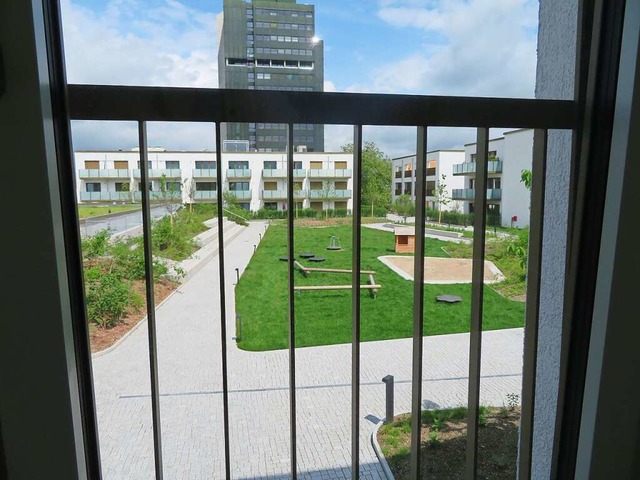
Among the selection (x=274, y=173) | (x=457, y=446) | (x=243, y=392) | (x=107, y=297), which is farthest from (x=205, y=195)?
(x=243, y=392)

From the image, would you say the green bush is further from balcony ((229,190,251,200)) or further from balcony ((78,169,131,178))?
balcony ((229,190,251,200))

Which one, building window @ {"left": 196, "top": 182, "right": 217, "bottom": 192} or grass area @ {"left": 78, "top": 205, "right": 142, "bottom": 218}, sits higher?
building window @ {"left": 196, "top": 182, "right": 217, "bottom": 192}

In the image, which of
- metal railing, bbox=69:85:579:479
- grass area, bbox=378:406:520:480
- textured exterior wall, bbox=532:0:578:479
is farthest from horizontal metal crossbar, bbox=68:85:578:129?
grass area, bbox=378:406:520:480

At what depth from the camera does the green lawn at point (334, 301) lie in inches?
48.1

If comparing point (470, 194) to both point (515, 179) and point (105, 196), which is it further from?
point (105, 196)

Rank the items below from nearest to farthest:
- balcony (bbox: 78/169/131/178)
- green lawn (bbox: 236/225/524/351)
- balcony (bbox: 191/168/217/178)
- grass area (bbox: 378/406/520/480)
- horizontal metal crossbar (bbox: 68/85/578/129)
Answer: horizontal metal crossbar (bbox: 68/85/578/129) → balcony (bbox: 78/169/131/178) → balcony (bbox: 191/168/217/178) → green lawn (bbox: 236/225/524/351) → grass area (bbox: 378/406/520/480)

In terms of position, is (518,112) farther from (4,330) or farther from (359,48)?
(4,330)

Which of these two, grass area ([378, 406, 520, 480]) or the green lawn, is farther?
grass area ([378, 406, 520, 480])

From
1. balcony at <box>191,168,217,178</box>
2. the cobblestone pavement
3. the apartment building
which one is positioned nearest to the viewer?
balcony at <box>191,168,217,178</box>

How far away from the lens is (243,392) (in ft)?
10.9

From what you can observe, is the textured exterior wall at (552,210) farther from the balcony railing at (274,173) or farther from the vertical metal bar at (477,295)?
the balcony railing at (274,173)

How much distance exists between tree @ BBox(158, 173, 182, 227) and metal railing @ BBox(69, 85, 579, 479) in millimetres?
151

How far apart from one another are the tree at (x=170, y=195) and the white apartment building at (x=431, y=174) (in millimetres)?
561

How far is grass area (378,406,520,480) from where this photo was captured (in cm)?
152
